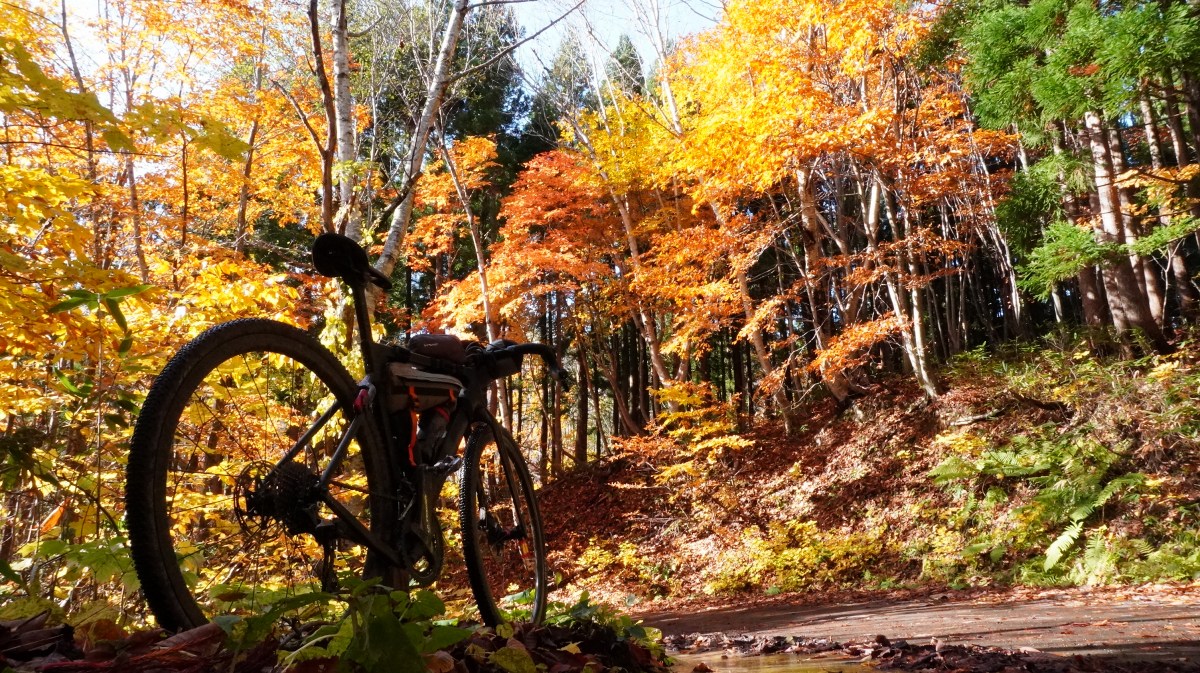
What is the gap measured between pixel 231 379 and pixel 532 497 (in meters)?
1.15

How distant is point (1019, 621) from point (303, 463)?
13.7 feet

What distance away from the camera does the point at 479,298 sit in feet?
38.7

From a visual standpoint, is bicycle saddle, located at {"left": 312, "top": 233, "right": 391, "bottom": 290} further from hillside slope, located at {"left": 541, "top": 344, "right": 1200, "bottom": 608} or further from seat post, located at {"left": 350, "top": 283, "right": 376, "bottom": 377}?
hillside slope, located at {"left": 541, "top": 344, "right": 1200, "bottom": 608}

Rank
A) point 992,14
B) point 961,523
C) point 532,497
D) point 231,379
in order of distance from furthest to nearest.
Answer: point 961,523, point 992,14, point 532,497, point 231,379

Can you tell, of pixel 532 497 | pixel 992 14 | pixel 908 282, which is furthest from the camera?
pixel 908 282

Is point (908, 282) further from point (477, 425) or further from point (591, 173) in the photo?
point (477, 425)

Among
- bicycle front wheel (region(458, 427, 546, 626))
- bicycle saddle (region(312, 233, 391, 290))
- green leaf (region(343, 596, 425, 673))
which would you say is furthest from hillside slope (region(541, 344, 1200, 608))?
green leaf (region(343, 596, 425, 673))

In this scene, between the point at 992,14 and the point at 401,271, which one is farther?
the point at 401,271

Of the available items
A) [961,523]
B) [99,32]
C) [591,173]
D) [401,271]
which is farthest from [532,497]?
[401,271]

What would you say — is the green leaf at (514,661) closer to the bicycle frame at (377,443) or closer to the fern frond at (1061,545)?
the bicycle frame at (377,443)

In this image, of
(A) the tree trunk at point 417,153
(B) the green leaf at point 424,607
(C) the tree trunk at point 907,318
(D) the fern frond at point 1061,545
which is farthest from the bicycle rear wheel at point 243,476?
(C) the tree trunk at point 907,318

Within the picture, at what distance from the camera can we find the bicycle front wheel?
2.06 m

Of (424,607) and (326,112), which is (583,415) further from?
(424,607)

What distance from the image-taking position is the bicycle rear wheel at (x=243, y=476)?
3.87ft
